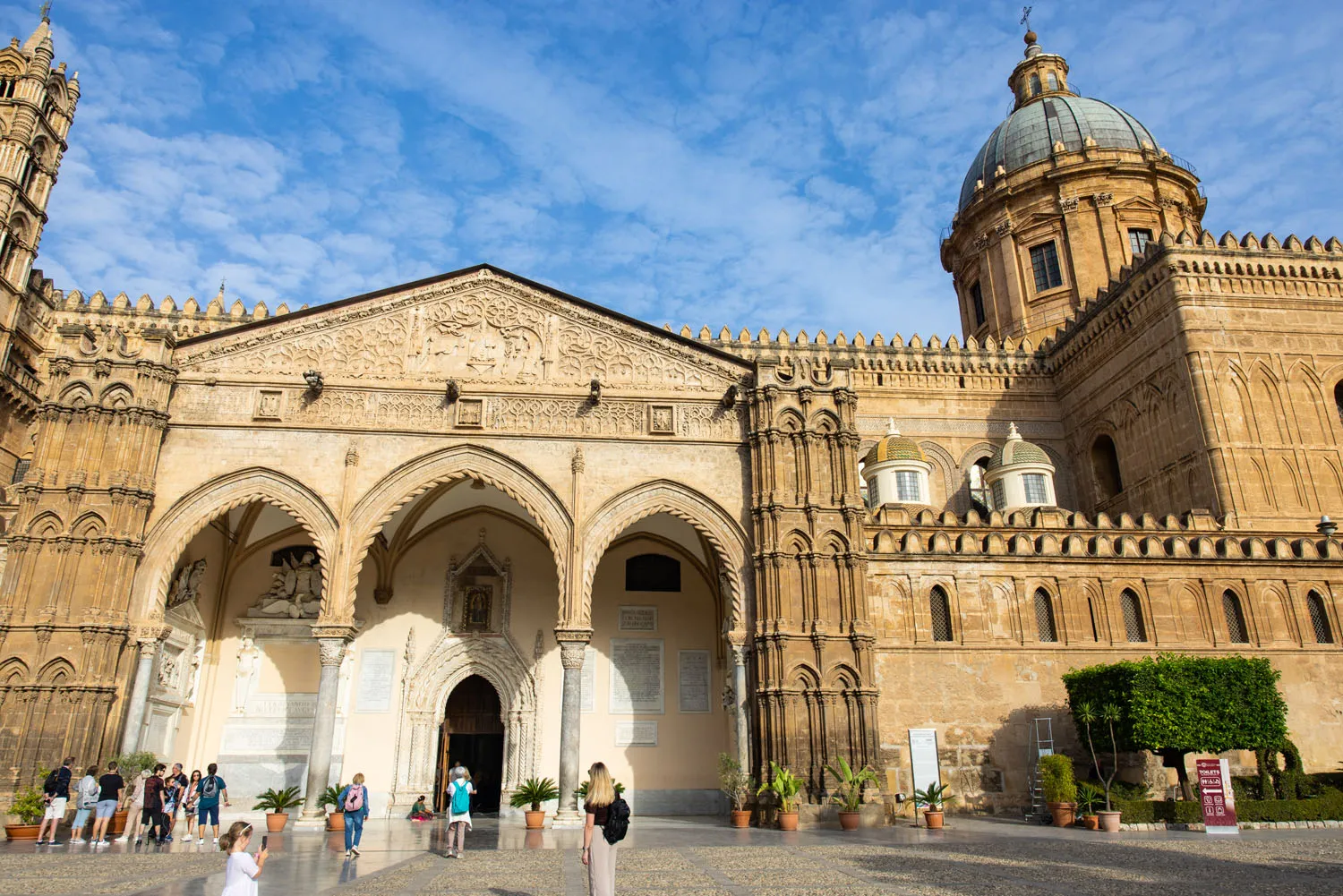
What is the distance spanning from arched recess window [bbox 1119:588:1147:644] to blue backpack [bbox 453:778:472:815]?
15.4 metres

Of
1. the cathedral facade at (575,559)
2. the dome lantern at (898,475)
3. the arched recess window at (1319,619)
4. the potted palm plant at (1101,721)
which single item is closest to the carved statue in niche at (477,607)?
the cathedral facade at (575,559)

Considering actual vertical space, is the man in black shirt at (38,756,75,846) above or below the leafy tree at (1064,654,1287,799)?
below

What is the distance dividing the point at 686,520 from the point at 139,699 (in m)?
11.1

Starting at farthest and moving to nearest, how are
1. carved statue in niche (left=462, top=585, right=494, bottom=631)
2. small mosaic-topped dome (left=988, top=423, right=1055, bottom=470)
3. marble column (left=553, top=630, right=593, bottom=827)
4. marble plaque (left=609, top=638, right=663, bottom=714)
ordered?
small mosaic-topped dome (left=988, top=423, right=1055, bottom=470) → carved statue in niche (left=462, top=585, right=494, bottom=631) → marble plaque (left=609, top=638, right=663, bottom=714) → marble column (left=553, top=630, right=593, bottom=827)

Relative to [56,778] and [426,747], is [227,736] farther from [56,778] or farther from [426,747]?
[56,778]

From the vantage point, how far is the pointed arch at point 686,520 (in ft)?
61.2

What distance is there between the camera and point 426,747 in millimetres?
21125

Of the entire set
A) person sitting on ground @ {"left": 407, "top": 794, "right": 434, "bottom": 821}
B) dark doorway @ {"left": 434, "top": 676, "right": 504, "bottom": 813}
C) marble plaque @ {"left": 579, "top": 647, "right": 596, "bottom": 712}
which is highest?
marble plaque @ {"left": 579, "top": 647, "right": 596, "bottom": 712}

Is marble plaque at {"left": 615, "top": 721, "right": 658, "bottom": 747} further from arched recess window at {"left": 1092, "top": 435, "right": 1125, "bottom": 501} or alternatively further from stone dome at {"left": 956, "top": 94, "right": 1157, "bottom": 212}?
stone dome at {"left": 956, "top": 94, "right": 1157, "bottom": 212}

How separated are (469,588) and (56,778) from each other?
9615 millimetres

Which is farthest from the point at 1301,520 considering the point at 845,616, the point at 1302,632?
the point at 845,616

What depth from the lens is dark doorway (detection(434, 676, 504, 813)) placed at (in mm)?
21905

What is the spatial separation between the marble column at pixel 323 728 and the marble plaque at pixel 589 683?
5967 millimetres

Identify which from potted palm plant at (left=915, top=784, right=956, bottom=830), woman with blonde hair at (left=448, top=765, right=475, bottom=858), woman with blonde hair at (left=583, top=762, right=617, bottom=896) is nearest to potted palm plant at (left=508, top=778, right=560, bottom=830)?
woman with blonde hair at (left=448, top=765, right=475, bottom=858)
